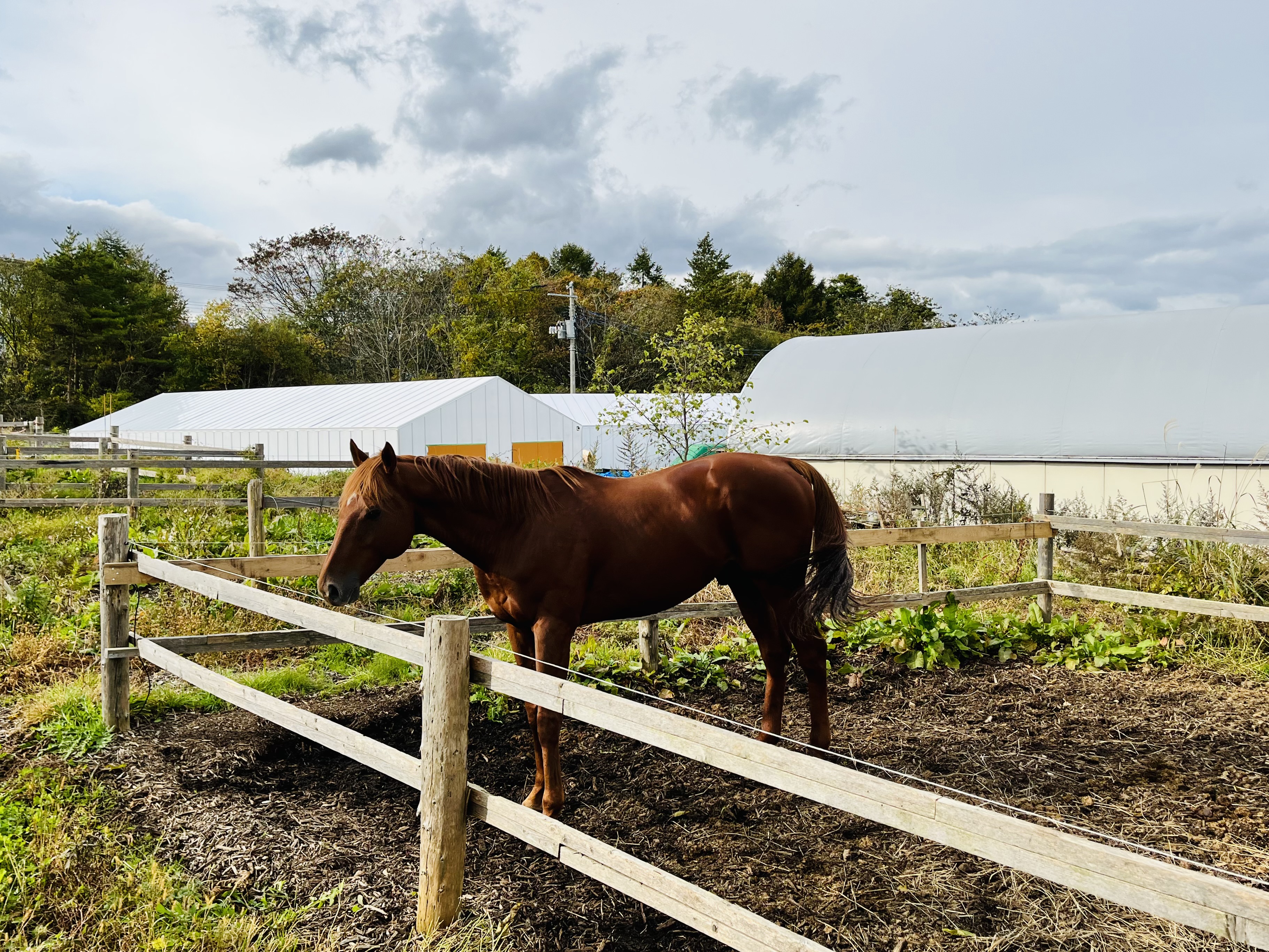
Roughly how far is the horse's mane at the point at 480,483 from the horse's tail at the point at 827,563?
4.15 feet

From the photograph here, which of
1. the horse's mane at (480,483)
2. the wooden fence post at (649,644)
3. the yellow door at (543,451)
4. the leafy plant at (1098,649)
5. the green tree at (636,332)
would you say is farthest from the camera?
the green tree at (636,332)

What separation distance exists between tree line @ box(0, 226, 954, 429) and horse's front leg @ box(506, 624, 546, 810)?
27126mm

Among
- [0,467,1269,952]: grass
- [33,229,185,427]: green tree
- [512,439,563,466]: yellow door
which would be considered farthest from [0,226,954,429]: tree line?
[0,467,1269,952]: grass

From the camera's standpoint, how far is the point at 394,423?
19.1m

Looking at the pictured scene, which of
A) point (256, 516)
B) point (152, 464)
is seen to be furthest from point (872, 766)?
point (152, 464)

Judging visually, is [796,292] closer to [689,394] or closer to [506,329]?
[506,329]

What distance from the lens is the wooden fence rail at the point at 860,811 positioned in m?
1.41

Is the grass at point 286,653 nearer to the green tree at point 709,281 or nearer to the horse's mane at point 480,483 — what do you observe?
the horse's mane at point 480,483

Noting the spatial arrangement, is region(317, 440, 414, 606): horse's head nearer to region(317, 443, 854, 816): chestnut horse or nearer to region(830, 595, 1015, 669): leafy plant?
region(317, 443, 854, 816): chestnut horse

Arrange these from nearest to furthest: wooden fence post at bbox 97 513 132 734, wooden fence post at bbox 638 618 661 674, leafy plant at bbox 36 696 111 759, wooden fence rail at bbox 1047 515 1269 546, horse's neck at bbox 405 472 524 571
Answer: horse's neck at bbox 405 472 524 571
leafy plant at bbox 36 696 111 759
wooden fence post at bbox 97 513 132 734
wooden fence post at bbox 638 618 661 674
wooden fence rail at bbox 1047 515 1269 546

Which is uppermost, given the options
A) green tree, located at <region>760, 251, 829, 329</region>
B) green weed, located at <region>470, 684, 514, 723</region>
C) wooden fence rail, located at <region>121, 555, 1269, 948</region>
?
green tree, located at <region>760, 251, 829, 329</region>

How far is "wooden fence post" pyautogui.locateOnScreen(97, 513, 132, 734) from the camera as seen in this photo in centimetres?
454

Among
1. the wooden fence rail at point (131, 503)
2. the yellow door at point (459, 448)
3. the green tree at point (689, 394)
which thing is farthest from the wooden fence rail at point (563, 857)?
the yellow door at point (459, 448)

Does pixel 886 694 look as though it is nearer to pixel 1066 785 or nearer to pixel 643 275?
pixel 1066 785
